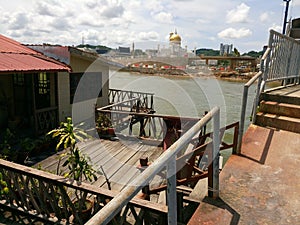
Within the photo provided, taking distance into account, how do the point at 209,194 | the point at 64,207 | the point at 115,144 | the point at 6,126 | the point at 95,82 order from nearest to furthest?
1. the point at 209,194
2. the point at 64,207
3. the point at 115,144
4. the point at 6,126
5. the point at 95,82

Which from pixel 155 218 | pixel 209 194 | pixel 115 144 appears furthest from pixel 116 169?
pixel 209 194

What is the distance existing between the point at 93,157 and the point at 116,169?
0.99 meters

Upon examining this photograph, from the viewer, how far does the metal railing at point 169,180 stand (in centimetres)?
94

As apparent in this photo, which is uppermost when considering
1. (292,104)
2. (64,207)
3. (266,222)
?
(292,104)

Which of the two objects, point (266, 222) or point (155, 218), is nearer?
point (266, 222)

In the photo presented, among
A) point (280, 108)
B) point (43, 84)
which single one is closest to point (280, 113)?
point (280, 108)

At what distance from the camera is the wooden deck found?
509 centimetres

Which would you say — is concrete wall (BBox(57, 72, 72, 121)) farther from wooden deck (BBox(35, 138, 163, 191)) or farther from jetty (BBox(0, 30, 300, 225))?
jetty (BBox(0, 30, 300, 225))

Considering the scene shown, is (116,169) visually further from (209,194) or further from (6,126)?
(6,126)

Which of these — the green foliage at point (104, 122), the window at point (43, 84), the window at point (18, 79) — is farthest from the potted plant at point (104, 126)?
the window at point (18, 79)

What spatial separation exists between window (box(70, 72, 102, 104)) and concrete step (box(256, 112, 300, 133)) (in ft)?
22.9

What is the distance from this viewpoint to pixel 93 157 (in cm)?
623

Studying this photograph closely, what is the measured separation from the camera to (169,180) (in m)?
1.40

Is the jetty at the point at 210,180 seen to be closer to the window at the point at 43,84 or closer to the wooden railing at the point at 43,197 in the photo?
the wooden railing at the point at 43,197
